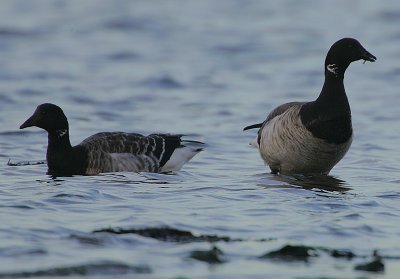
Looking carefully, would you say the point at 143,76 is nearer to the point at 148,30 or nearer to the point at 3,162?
the point at 148,30

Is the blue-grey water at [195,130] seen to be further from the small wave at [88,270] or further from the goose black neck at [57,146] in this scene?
the goose black neck at [57,146]

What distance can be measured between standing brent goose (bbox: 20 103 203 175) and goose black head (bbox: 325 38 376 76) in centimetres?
228

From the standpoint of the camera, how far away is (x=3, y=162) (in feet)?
43.6

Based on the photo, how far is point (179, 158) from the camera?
1329cm

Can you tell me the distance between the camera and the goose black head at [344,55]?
12.3 meters

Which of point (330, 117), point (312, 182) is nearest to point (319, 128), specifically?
point (330, 117)

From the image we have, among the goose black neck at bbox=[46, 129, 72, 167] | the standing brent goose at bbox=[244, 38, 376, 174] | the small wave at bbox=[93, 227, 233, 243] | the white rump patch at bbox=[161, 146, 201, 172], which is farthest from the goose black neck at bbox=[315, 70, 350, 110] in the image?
the small wave at bbox=[93, 227, 233, 243]

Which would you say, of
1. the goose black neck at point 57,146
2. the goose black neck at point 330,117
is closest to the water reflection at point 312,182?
the goose black neck at point 330,117

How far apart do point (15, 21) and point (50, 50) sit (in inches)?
130

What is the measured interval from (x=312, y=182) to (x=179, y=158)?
6.35 feet

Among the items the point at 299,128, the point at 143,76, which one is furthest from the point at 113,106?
the point at 299,128

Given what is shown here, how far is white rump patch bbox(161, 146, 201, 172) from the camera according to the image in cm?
1321

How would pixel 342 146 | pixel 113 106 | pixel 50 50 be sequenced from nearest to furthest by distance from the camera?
1. pixel 342 146
2. pixel 113 106
3. pixel 50 50

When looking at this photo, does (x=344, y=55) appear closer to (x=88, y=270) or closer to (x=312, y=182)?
(x=312, y=182)
